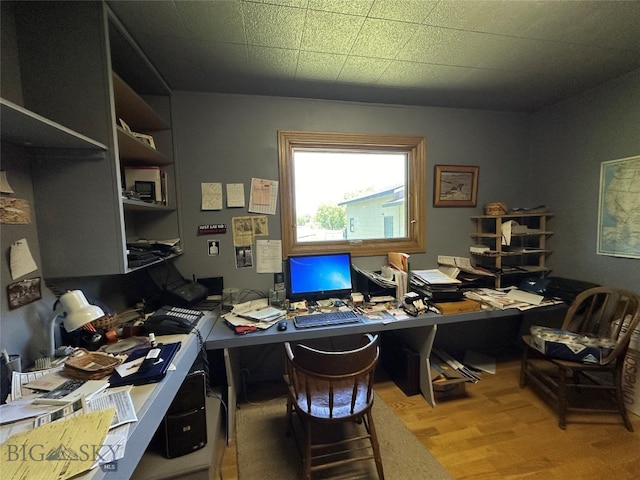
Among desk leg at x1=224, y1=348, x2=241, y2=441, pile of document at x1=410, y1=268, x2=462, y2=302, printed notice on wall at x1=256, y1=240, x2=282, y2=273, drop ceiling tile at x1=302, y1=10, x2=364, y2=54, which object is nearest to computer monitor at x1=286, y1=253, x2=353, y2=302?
printed notice on wall at x1=256, y1=240, x2=282, y2=273

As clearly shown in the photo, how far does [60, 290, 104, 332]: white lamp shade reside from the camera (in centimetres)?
103

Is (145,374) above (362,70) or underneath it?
underneath

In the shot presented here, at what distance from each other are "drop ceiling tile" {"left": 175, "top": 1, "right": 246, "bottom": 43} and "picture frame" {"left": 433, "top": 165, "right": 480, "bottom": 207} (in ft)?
6.31

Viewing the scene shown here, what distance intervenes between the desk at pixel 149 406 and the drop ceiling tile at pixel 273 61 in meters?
1.71

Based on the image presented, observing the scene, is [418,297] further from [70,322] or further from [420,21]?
[70,322]

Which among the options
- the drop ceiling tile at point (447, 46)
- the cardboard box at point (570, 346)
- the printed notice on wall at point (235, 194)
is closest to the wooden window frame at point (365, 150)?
the printed notice on wall at point (235, 194)

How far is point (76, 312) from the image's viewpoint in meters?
1.05

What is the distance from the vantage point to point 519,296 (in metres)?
2.12

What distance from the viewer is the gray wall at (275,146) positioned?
2.06 metres

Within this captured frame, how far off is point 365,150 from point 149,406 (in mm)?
2246

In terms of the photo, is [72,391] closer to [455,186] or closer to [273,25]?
[273,25]

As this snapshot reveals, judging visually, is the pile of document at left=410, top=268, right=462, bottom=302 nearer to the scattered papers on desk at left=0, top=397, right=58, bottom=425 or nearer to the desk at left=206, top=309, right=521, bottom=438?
the desk at left=206, top=309, right=521, bottom=438

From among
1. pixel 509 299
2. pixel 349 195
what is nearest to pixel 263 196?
pixel 349 195

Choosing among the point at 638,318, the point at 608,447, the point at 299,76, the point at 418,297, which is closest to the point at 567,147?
the point at 638,318
